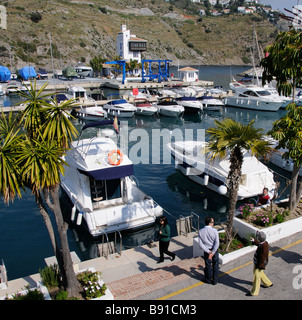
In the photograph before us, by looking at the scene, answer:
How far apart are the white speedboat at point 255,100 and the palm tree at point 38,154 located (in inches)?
1703

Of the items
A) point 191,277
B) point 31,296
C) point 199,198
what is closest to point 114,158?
point 191,277

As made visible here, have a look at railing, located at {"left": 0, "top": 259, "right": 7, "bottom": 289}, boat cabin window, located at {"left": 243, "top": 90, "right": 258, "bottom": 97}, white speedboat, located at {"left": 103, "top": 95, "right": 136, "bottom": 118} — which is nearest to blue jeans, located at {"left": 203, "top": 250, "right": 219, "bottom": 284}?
railing, located at {"left": 0, "top": 259, "right": 7, "bottom": 289}

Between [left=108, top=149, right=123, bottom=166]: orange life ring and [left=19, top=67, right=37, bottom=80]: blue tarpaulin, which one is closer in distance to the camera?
[left=108, top=149, right=123, bottom=166]: orange life ring

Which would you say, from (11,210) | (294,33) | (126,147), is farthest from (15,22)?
(294,33)

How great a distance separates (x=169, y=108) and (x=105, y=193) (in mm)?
28487

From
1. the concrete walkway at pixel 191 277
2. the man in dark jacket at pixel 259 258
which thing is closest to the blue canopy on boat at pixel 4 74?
the concrete walkway at pixel 191 277

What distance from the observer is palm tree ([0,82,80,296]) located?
23.0 ft

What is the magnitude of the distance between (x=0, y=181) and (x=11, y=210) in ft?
42.2

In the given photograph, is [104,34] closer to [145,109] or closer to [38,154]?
[145,109]

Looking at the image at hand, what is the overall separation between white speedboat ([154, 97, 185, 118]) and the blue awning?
28.8 meters

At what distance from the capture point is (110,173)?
553 inches

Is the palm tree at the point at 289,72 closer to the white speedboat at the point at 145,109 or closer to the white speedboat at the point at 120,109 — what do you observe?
the white speedboat at the point at 120,109

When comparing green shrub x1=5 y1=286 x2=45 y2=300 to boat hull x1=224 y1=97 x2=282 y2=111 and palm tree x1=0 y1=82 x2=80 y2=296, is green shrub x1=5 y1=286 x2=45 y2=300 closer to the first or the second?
palm tree x1=0 y1=82 x2=80 y2=296

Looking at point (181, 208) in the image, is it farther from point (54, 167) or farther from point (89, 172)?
point (54, 167)
